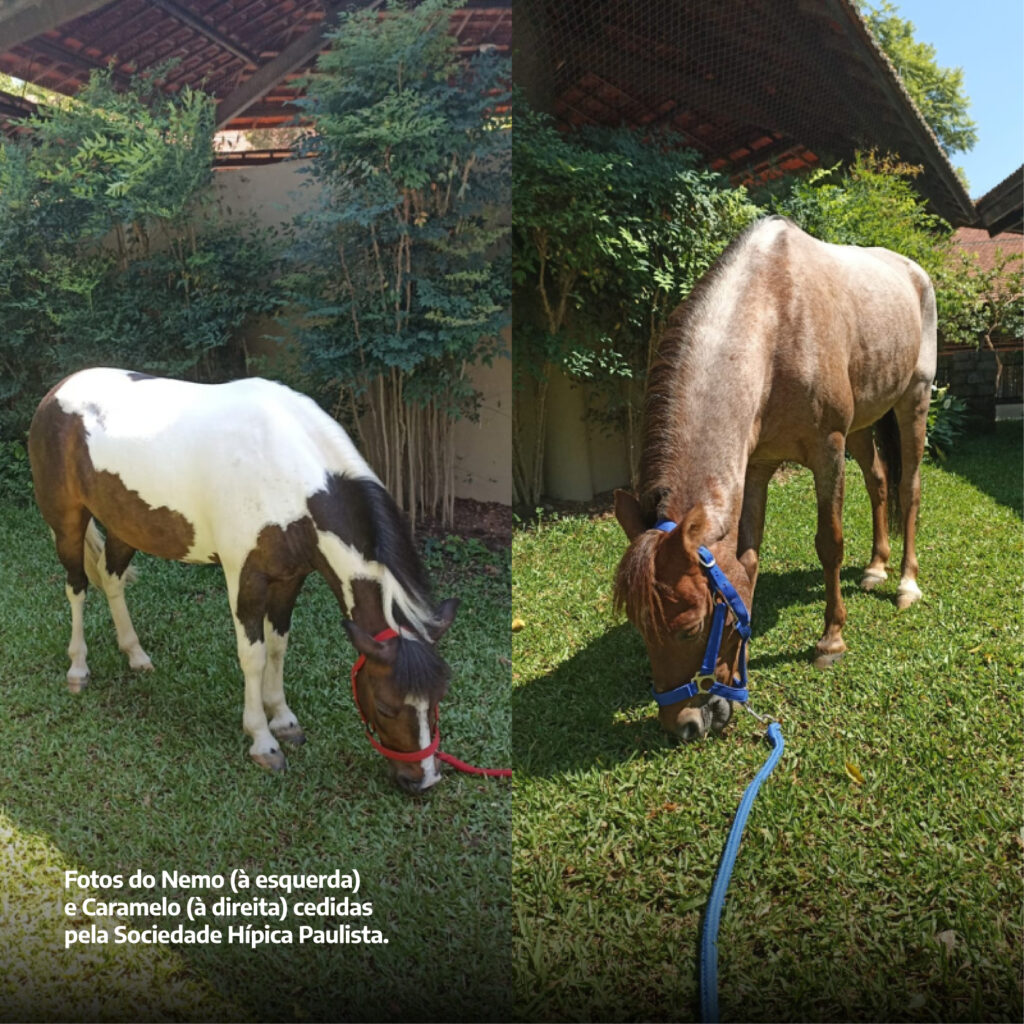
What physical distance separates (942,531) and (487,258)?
10.6 ft

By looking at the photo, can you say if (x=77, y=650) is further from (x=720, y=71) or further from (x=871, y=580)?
(x=720, y=71)

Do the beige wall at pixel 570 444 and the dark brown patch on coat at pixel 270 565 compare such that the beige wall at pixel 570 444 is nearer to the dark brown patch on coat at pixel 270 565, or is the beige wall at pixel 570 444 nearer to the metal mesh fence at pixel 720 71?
the metal mesh fence at pixel 720 71

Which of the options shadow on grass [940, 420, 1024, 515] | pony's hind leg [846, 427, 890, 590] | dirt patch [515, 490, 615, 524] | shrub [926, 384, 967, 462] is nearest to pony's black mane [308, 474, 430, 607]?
pony's hind leg [846, 427, 890, 590]

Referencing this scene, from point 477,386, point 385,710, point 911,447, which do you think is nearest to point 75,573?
point 385,710

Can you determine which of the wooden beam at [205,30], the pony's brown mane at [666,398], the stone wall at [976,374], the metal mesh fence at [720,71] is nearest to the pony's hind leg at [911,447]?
the pony's brown mane at [666,398]

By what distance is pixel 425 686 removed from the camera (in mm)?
2008

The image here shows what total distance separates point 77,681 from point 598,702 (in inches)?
80.5

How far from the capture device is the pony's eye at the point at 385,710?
2.05 m

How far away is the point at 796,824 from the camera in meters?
2.07

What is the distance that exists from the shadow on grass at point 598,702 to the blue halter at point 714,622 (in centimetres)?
34

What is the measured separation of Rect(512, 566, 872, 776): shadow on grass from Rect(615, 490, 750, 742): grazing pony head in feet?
0.92

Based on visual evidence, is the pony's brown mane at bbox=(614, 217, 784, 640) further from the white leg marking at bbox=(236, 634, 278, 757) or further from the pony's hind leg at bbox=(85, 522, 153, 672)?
the pony's hind leg at bbox=(85, 522, 153, 672)

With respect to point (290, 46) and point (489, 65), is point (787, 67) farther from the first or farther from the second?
point (290, 46)

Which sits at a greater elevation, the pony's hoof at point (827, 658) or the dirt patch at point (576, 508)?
the dirt patch at point (576, 508)
